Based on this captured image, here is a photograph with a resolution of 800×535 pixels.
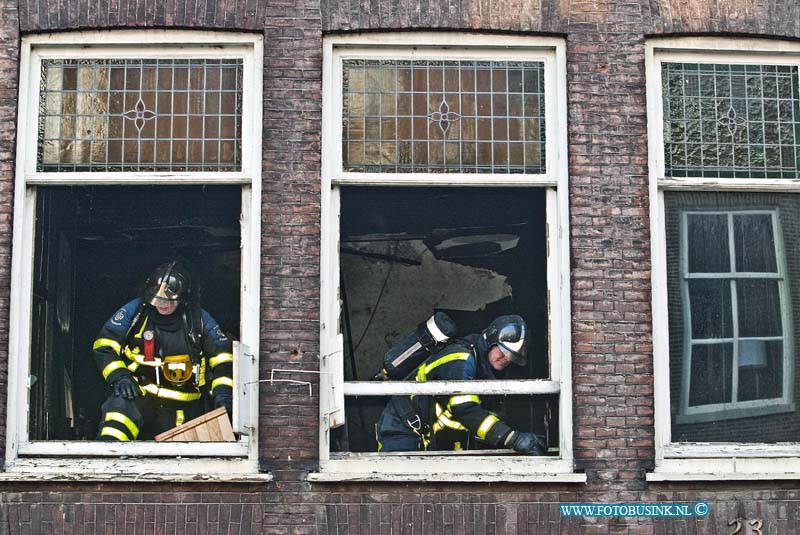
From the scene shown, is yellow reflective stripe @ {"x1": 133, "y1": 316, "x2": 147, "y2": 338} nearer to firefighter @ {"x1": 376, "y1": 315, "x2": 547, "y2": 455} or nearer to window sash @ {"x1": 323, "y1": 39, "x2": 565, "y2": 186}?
window sash @ {"x1": 323, "y1": 39, "x2": 565, "y2": 186}

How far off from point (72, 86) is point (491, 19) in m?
2.94

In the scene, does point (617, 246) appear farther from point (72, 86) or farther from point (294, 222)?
point (72, 86)

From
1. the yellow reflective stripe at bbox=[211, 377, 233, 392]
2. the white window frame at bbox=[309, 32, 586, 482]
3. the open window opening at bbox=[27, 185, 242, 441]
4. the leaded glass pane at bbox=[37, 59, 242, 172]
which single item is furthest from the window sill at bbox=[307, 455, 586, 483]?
the leaded glass pane at bbox=[37, 59, 242, 172]

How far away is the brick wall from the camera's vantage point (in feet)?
27.1

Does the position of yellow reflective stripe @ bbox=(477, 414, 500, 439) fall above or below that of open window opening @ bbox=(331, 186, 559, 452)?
below

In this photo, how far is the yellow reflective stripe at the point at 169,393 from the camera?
8711 mm

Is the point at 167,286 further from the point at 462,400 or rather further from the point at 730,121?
the point at 730,121

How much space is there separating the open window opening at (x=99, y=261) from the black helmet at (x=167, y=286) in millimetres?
76

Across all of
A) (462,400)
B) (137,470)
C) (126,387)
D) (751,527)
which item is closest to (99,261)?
(126,387)

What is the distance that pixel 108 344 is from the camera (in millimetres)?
8734

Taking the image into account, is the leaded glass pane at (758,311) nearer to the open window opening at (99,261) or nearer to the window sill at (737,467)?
the window sill at (737,467)

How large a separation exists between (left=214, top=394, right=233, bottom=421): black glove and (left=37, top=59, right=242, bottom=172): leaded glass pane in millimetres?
1561

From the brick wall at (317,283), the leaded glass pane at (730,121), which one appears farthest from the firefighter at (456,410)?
the leaded glass pane at (730,121)

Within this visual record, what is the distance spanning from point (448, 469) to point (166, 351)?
2097 millimetres
